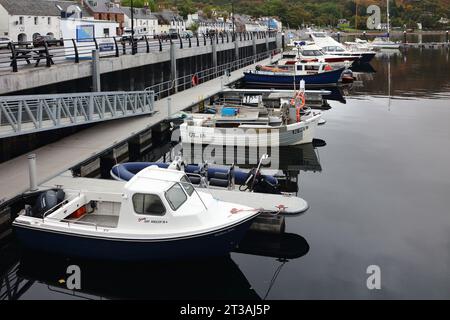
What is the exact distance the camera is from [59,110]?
21.2 meters

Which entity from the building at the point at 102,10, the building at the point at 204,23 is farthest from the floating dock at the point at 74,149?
the building at the point at 204,23

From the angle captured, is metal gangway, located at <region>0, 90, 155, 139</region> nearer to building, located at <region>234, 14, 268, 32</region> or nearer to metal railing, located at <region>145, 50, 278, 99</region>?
metal railing, located at <region>145, 50, 278, 99</region>

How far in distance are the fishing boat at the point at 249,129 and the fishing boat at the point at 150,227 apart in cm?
1310

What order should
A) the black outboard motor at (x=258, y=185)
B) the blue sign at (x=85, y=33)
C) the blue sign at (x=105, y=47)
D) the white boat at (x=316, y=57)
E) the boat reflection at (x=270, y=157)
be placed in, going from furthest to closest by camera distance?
the white boat at (x=316, y=57), the blue sign at (x=105, y=47), the blue sign at (x=85, y=33), the boat reflection at (x=270, y=157), the black outboard motor at (x=258, y=185)

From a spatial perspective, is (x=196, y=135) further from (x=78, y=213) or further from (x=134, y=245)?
(x=134, y=245)

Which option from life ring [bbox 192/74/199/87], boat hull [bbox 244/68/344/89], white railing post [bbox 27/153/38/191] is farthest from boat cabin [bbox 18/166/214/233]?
boat hull [bbox 244/68/344/89]

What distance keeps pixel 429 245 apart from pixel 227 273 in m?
6.91

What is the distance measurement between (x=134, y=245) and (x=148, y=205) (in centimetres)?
117

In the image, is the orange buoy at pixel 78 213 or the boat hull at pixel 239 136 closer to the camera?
the orange buoy at pixel 78 213

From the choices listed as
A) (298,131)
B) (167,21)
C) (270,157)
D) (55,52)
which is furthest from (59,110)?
(167,21)

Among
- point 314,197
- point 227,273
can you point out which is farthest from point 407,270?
→ point 314,197

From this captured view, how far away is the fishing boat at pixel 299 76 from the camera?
2128 inches

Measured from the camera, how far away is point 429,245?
54.4 ft

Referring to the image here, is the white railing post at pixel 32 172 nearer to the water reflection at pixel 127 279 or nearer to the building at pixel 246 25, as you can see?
the water reflection at pixel 127 279
